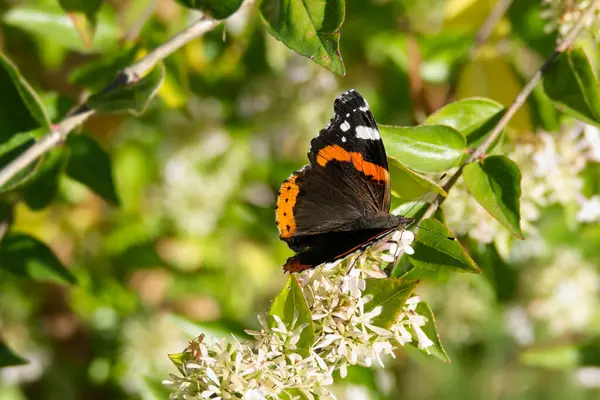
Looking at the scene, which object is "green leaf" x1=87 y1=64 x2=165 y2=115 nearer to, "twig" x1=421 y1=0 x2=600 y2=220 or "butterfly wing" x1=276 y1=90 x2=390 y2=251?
"butterfly wing" x1=276 y1=90 x2=390 y2=251

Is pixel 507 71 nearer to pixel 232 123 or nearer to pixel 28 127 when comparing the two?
pixel 232 123

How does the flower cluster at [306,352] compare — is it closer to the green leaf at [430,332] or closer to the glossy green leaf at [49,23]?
the green leaf at [430,332]

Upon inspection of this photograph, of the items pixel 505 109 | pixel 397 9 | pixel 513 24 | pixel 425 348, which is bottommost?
pixel 425 348

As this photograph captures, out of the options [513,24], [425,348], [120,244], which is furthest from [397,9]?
[425,348]

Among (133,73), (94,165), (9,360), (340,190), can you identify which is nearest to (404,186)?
(340,190)

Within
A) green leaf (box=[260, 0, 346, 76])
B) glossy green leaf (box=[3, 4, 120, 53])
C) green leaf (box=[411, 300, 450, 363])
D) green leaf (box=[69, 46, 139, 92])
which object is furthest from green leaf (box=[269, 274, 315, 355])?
glossy green leaf (box=[3, 4, 120, 53])

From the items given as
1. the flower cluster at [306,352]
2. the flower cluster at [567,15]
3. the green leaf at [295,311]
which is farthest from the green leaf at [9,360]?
the flower cluster at [567,15]
